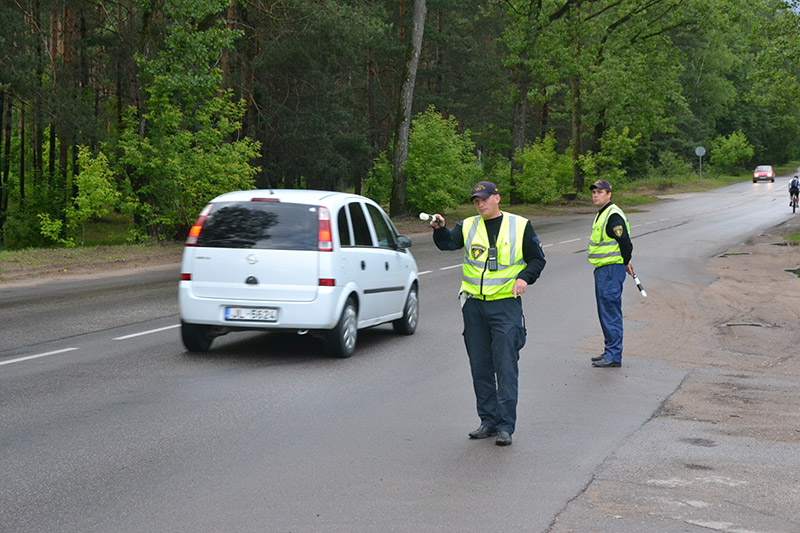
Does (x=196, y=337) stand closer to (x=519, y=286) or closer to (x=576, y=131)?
(x=519, y=286)

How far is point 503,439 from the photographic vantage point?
7.23 meters

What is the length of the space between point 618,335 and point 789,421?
2848mm

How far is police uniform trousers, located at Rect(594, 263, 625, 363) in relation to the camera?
11.0 metres

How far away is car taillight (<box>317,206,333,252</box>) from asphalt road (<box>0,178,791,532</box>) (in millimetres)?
1231

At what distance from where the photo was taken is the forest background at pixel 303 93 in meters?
25.9

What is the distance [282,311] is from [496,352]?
3.72 meters

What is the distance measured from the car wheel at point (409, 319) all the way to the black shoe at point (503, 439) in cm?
555

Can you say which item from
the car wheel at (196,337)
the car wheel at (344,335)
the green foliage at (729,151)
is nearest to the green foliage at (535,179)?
the car wheel at (344,335)

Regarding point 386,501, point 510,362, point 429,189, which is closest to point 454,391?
point 510,362

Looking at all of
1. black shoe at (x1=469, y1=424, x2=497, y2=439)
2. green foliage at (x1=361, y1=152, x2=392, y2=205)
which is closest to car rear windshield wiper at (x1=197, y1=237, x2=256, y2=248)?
black shoe at (x1=469, y1=424, x2=497, y2=439)

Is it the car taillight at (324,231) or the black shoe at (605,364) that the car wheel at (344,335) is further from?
the black shoe at (605,364)

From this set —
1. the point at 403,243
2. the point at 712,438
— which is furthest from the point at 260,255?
the point at 712,438

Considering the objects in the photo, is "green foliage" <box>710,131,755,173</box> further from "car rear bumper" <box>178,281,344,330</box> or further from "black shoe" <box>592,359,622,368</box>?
"car rear bumper" <box>178,281,344,330</box>

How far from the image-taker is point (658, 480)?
6.37 meters
